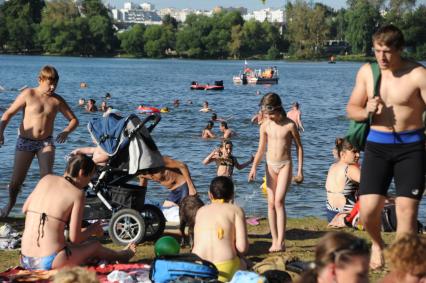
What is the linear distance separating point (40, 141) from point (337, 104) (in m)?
37.0

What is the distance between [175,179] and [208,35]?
13644 centimetres

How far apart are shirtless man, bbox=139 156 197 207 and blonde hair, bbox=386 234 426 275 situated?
5.23m

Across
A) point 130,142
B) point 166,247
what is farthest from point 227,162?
point 166,247

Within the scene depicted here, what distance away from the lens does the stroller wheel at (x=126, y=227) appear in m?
8.52

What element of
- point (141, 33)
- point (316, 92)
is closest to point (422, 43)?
point (141, 33)

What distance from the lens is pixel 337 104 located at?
A: 45.5 meters

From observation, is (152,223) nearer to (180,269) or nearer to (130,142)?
(130,142)

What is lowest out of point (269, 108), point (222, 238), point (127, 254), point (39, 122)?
point (127, 254)

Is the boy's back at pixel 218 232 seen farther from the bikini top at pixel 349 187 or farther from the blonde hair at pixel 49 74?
the bikini top at pixel 349 187

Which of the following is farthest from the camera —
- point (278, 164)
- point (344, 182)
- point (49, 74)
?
point (344, 182)

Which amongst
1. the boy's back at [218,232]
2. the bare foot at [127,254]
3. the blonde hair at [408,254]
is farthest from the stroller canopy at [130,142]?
the blonde hair at [408,254]

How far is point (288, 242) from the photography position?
890 centimetres

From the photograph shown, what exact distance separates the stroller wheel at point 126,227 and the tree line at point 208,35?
127438 millimetres

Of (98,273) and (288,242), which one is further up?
(98,273)
